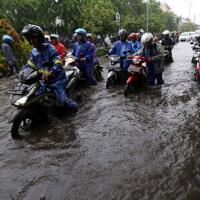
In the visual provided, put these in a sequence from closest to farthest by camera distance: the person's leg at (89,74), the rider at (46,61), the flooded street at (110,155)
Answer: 1. the flooded street at (110,155)
2. the rider at (46,61)
3. the person's leg at (89,74)

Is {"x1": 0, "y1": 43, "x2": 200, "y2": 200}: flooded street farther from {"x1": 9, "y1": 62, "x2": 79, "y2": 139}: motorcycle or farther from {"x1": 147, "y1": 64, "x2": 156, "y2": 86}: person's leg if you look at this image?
{"x1": 147, "y1": 64, "x2": 156, "y2": 86}: person's leg

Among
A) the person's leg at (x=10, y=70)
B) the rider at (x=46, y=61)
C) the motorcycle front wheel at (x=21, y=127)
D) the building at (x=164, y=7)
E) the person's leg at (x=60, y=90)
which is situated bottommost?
the building at (x=164, y=7)

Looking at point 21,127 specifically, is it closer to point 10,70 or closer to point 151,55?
point 151,55

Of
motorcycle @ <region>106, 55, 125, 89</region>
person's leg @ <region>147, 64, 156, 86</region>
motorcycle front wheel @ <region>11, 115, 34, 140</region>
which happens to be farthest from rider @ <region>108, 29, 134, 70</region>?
A: motorcycle front wheel @ <region>11, 115, 34, 140</region>

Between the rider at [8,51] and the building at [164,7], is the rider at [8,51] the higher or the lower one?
the higher one

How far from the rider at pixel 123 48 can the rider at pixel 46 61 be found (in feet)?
12.5

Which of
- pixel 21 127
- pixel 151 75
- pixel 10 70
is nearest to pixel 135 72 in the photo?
pixel 151 75

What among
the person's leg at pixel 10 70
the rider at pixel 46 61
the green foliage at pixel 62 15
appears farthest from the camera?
the green foliage at pixel 62 15

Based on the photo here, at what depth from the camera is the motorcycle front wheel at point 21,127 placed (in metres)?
6.07

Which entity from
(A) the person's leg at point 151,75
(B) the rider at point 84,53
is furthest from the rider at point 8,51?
(A) the person's leg at point 151,75

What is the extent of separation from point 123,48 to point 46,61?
177 inches

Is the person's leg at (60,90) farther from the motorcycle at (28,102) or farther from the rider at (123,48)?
the rider at (123,48)

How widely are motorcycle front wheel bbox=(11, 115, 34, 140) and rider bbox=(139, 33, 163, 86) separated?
392 cm

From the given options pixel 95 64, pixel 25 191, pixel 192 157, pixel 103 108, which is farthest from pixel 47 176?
pixel 95 64
